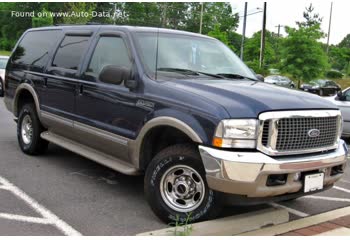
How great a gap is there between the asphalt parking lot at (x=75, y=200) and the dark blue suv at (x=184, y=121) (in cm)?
42

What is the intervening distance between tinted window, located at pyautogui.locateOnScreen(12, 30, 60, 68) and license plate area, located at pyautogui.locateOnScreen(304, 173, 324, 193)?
4106 mm

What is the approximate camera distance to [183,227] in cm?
398

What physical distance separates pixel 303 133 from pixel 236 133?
2.38ft

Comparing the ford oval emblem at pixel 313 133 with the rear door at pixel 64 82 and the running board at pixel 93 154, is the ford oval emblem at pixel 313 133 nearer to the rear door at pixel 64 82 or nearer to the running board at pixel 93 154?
the running board at pixel 93 154

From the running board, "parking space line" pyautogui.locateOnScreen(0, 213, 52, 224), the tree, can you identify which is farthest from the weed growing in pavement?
the tree

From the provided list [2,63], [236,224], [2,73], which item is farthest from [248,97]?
[2,63]

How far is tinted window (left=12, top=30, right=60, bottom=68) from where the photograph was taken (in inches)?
260

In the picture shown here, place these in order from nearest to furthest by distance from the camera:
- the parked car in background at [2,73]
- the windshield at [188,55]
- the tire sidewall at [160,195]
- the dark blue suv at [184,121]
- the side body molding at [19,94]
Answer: the dark blue suv at [184,121]
the tire sidewall at [160,195]
the windshield at [188,55]
the side body molding at [19,94]
the parked car in background at [2,73]

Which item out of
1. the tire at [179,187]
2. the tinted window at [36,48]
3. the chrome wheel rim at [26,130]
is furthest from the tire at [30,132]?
the tire at [179,187]

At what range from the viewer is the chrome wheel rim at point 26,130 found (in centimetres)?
697

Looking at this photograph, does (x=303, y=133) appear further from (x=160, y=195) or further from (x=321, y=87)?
(x=321, y=87)

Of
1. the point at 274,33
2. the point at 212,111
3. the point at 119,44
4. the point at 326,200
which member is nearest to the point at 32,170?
the point at 119,44

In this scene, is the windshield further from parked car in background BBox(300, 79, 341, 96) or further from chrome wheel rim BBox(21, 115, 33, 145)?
parked car in background BBox(300, 79, 341, 96)

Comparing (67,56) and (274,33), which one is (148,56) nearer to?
(67,56)
